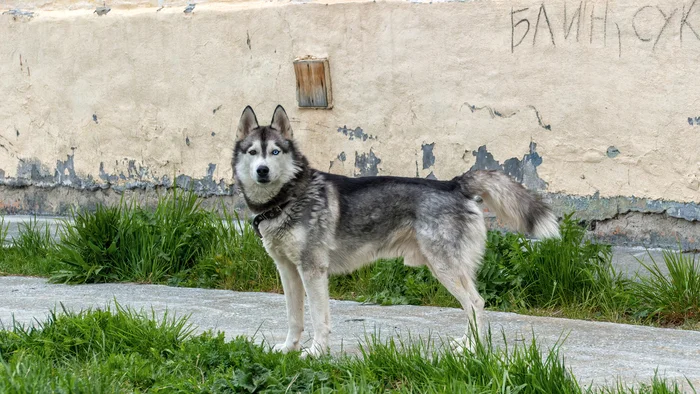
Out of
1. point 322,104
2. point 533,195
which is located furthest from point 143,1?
point 533,195

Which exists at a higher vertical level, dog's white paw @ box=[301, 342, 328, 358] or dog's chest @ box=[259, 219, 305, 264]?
dog's chest @ box=[259, 219, 305, 264]

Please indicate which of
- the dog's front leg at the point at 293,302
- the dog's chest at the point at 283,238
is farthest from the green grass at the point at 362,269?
the dog's chest at the point at 283,238

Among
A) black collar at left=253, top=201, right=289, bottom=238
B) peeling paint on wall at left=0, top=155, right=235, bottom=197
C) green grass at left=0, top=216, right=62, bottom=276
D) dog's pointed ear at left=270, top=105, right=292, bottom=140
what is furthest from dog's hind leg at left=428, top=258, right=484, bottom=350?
green grass at left=0, top=216, right=62, bottom=276

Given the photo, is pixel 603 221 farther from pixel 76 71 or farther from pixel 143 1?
pixel 76 71

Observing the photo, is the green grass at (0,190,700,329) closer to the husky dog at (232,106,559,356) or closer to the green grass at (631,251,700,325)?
the green grass at (631,251,700,325)

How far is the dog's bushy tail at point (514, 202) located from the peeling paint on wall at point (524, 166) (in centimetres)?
210

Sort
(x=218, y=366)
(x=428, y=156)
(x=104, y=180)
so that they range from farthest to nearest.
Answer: (x=104, y=180), (x=428, y=156), (x=218, y=366)

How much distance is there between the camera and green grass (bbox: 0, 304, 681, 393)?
441cm

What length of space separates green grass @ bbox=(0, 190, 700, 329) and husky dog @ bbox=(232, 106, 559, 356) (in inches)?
44.9

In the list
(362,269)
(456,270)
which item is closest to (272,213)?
(456,270)

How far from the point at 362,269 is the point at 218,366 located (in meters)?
3.08

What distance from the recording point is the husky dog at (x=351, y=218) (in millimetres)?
5969

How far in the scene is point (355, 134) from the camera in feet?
30.0

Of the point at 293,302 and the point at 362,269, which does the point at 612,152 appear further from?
the point at 293,302
